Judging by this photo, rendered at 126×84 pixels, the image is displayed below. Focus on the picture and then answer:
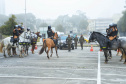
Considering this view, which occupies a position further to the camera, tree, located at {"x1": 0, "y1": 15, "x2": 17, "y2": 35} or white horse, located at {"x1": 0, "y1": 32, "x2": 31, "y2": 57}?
tree, located at {"x1": 0, "y1": 15, "x2": 17, "y2": 35}

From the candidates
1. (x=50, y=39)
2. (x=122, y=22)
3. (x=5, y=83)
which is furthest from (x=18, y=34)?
(x=122, y=22)

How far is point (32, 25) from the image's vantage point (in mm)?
119750

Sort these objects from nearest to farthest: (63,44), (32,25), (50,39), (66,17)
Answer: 1. (50,39)
2. (63,44)
3. (32,25)
4. (66,17)

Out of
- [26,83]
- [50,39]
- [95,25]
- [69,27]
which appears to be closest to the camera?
[26,83]

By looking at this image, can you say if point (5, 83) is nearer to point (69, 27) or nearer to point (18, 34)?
point (18, 34)

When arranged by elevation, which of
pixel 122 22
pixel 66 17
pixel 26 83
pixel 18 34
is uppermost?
pixel 66 17

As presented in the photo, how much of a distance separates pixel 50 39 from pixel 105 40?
4.61 metres

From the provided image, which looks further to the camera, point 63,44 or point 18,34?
point 63,44

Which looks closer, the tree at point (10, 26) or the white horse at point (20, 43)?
the white horse at point (20, 43)

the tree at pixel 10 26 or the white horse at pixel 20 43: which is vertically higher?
the tree at pixel 10 26

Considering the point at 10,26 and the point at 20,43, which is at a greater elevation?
the point at 10,26

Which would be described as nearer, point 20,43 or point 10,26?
point 20,43

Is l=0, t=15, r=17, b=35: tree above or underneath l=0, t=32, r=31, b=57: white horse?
above

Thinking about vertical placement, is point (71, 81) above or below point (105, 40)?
below
